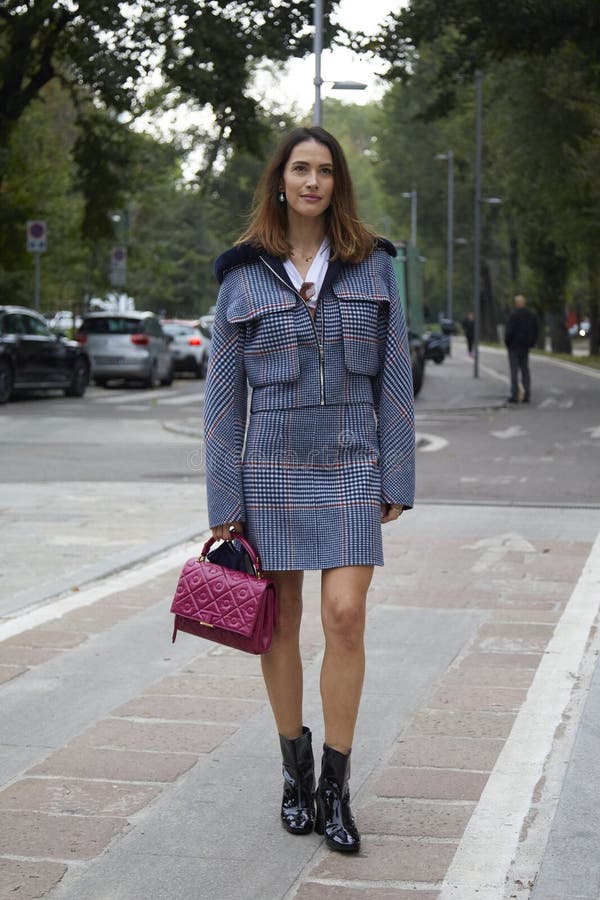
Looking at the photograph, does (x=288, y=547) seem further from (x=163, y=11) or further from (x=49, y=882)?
(x=163, y=11)

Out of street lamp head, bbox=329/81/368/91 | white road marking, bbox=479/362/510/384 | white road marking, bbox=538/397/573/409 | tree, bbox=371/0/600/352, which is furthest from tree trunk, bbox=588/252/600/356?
street lamp head, bbox=329/81/368/91

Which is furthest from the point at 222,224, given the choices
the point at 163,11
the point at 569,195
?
the point at 163,11

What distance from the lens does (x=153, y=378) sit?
104ft

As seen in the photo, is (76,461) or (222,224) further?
(222,224)

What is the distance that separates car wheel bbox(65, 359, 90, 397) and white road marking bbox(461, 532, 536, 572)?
59.4 ft

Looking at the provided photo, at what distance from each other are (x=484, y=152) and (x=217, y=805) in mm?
50445

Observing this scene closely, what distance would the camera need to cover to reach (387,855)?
159 inches

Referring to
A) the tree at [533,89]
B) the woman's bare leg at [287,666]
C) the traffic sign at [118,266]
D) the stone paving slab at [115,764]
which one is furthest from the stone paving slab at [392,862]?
the traffic sign at [118,266]

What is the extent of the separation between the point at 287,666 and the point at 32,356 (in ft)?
72.4

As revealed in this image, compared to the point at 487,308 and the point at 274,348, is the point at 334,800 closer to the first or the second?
the point at 274,348

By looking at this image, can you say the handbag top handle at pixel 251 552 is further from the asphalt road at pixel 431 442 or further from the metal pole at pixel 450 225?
the metal pole at pixel 450 225

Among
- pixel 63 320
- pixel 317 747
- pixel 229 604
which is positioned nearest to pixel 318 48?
pixel 317 747

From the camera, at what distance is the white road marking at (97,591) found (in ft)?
23.8

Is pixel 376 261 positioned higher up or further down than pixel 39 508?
higher up
